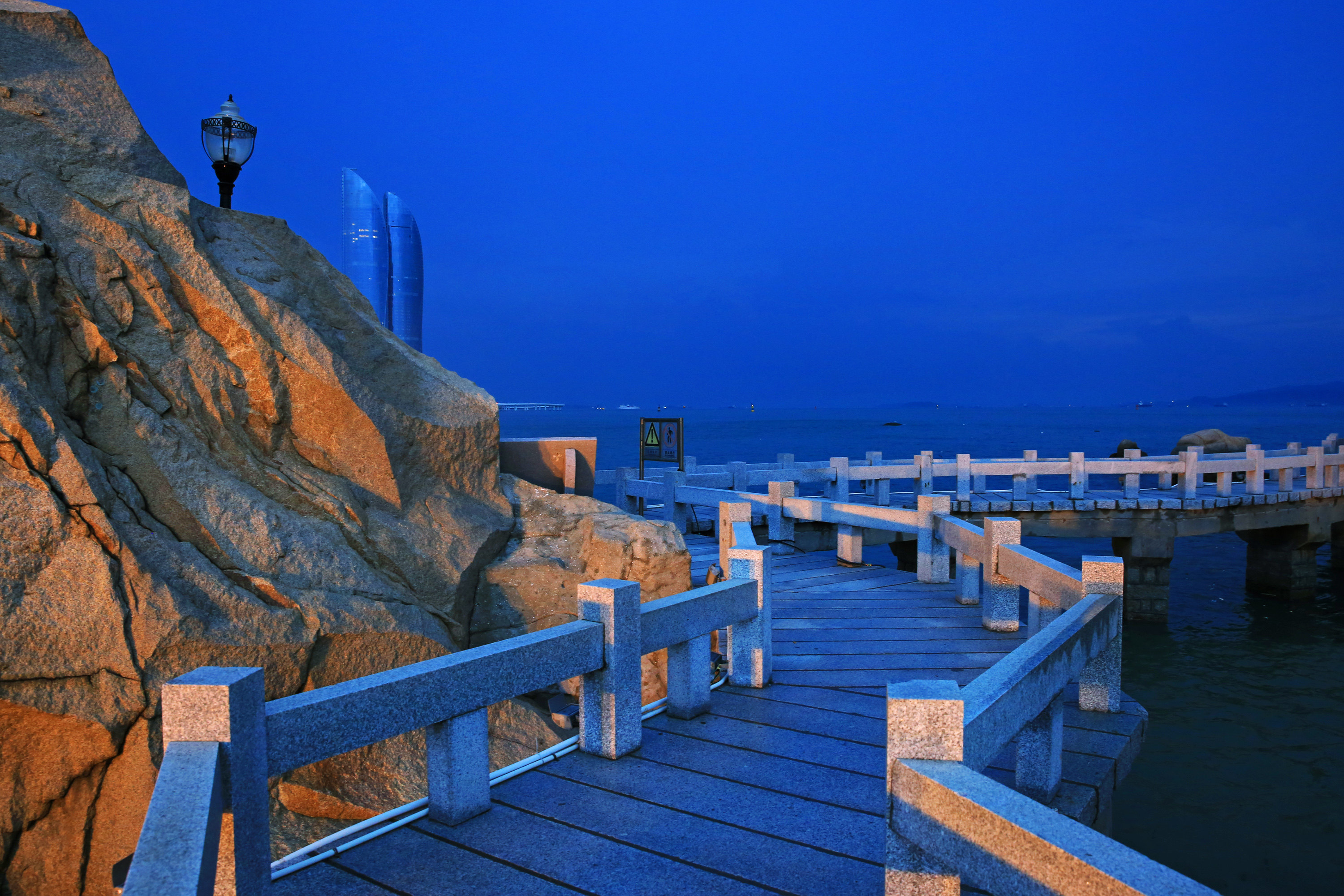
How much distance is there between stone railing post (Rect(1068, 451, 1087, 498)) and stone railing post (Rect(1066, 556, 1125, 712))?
1459 cm

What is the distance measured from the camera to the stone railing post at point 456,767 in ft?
12.7

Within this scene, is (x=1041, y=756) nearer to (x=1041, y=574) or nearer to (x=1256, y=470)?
(x=1041, y=574)

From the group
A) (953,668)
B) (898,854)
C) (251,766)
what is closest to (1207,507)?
(953,668)

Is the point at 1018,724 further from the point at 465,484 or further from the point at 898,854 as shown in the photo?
the point at 465,484

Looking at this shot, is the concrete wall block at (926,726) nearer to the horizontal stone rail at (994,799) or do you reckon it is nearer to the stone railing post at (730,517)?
the horizontal stone rail at (994,799)

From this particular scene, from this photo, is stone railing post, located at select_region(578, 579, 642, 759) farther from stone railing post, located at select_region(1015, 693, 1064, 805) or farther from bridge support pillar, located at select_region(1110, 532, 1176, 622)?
bridge support pillar, located at select_region(1110, 532, 1176, 622)

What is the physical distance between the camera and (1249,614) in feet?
64.3

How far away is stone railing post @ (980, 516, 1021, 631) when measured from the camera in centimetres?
705

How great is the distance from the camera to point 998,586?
7.28 metres

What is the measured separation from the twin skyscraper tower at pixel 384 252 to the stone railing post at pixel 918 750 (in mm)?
86455

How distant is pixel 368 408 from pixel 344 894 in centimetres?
572

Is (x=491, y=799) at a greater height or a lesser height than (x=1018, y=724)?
A: lesser

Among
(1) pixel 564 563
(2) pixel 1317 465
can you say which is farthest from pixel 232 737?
(2) pixel 1317 465

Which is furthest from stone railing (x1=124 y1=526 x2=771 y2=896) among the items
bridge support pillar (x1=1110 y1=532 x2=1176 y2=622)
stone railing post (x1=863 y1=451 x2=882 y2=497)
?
bridge support pillar (x1=1110 y1=532 x2=1176 y2=622)
